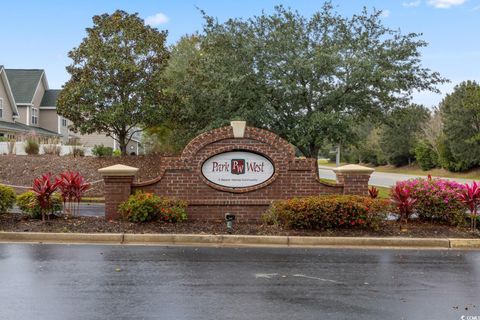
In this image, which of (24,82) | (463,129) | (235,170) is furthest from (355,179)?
(24,82)

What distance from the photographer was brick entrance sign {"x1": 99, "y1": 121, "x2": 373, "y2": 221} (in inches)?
474

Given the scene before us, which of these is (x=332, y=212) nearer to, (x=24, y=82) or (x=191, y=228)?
(x=191, y=228)

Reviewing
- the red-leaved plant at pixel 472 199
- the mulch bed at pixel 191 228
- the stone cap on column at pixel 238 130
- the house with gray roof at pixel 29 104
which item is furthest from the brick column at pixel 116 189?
the house with gray roof at pixel 29 104

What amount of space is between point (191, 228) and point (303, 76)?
11063mm

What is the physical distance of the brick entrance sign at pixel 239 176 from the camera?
12039 millimetres

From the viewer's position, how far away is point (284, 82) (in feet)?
65.2

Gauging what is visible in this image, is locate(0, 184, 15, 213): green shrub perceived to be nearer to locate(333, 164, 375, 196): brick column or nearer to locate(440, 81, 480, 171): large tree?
locate(333, 164, 375, 196): brick column

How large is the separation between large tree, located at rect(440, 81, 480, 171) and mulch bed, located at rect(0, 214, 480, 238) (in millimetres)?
38398

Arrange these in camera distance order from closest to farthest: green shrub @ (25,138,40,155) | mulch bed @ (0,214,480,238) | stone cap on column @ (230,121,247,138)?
mulch bed @ (0,214,480,238) < stone cap on column @ (230,121,247,138) < green shrub @ (25,138,40,155)

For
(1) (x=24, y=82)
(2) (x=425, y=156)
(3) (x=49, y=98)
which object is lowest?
(2) (x=425, y=156)

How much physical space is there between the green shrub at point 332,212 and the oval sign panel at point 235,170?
1342mm

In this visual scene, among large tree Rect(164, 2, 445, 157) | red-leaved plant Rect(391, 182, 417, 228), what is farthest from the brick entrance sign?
large tree Rect(164, 2, 445, 157)

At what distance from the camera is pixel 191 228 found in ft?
36.1

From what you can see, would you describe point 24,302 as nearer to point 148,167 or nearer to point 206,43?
point 206,43
